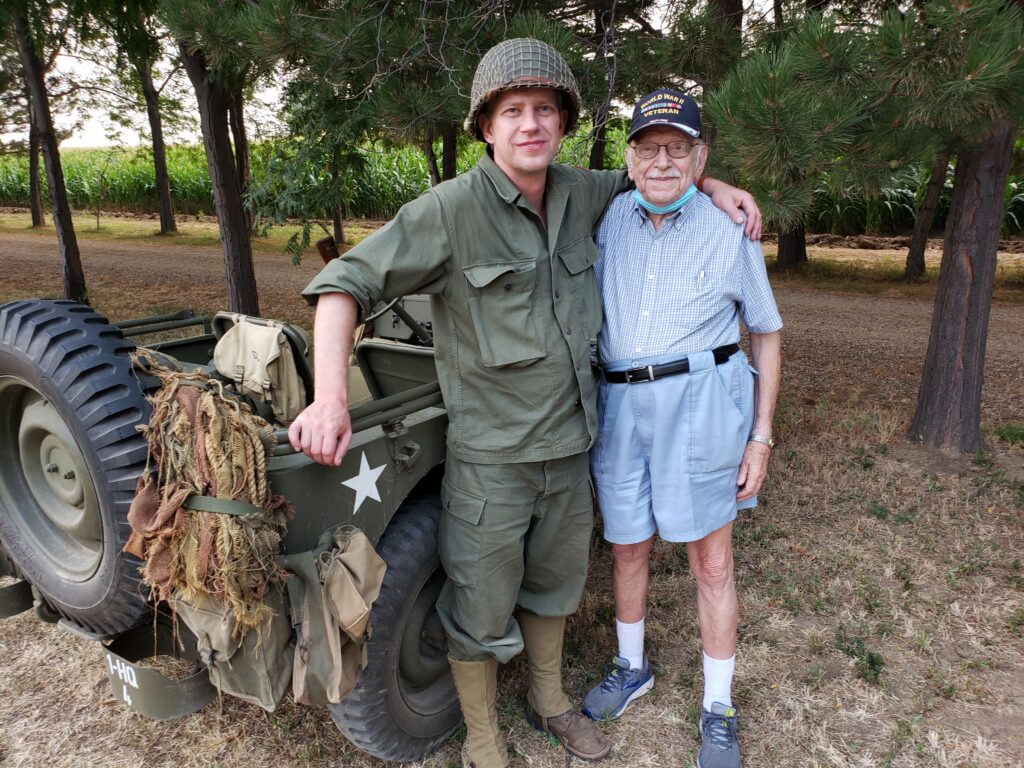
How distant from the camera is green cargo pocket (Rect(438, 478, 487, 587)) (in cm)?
227

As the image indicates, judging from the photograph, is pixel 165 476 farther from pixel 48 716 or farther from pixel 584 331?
pixel 48 716

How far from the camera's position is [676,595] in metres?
3.34

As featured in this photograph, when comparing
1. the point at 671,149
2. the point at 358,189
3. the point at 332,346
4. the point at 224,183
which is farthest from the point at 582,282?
the point at 358,189

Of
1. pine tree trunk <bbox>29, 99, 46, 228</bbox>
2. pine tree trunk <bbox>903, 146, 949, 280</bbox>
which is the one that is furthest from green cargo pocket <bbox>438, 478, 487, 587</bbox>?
pine tree trunk <bbox>29, 99, 46, 228</bbox>

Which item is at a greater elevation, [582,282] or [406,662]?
[582,282]

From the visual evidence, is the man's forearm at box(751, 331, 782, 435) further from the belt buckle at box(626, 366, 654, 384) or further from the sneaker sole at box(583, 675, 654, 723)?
the sneaker sole at box(583, 675, 654, 723)

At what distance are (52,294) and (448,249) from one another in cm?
1029

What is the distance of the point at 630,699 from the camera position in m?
2.71

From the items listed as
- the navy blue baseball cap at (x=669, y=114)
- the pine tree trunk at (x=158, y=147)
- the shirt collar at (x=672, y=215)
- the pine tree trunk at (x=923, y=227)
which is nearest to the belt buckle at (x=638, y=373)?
the shirt collar at (x=672, y=215)

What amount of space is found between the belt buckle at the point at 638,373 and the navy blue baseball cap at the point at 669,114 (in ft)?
2.22

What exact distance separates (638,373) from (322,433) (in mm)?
950

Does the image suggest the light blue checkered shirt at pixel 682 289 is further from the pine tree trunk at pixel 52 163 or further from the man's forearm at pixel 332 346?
the pine tree trunk at pixel 52 163

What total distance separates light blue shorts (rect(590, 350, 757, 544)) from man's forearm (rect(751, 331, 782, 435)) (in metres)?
0.04

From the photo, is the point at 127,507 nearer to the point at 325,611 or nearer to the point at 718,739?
the point at 325,611
